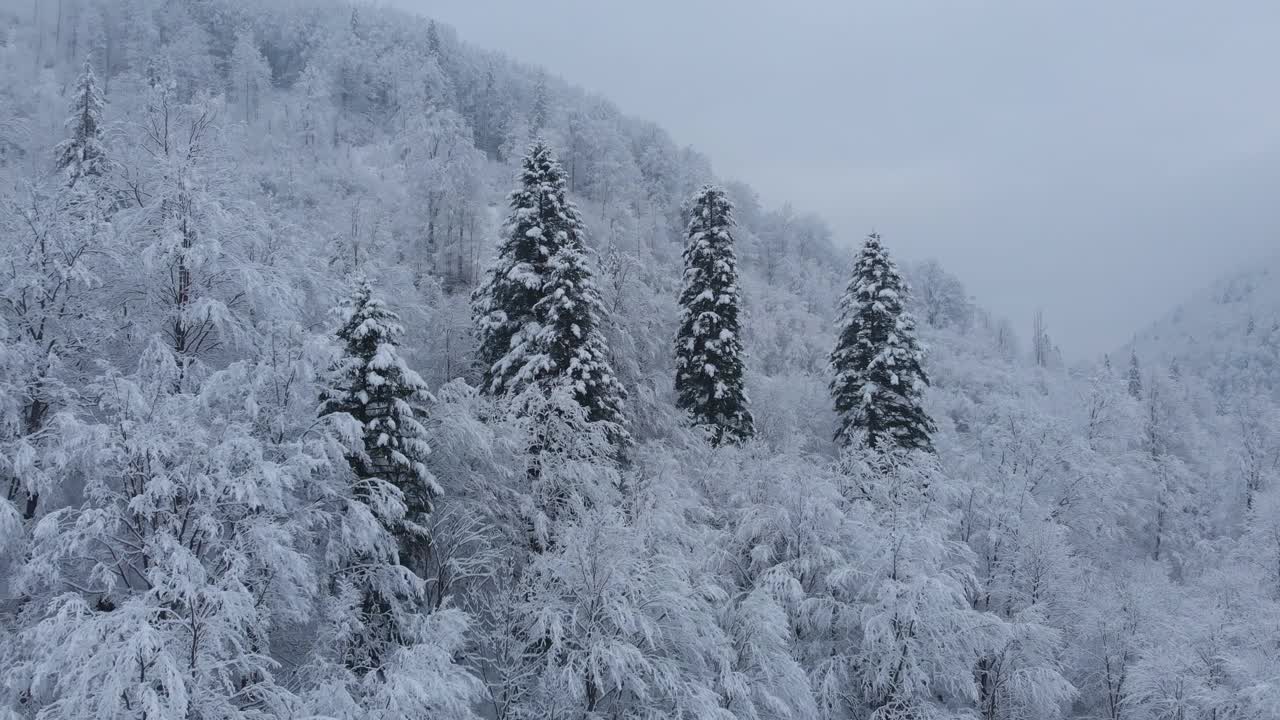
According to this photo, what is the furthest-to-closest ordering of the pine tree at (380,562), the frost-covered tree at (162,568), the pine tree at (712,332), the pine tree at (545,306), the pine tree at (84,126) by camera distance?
the pine tree at (84,126)
the pine tree at (712,332)
the pine tree at (545,306)
the pine tree at (380,562)
the frost-covered tree at (162,568)

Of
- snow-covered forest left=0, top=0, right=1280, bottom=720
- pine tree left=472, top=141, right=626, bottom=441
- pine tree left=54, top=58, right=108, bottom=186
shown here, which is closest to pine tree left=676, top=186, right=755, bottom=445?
snow-covered forest left=0, top=0, right=1280, bottom=720

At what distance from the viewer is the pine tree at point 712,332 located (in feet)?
91.1

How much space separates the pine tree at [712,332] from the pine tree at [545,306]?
3338mm

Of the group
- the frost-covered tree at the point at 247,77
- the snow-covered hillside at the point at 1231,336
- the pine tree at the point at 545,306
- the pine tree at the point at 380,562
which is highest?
the snow-covered hillside at the point at 1231,336

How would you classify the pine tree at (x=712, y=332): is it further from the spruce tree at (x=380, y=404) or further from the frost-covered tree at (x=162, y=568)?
the frost-covered tree at (x=162, y=568)

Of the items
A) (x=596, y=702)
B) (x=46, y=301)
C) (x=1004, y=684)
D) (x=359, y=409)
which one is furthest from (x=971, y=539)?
(x=46, y=301)

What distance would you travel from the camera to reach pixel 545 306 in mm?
24531

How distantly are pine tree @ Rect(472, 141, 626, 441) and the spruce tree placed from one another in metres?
5.41

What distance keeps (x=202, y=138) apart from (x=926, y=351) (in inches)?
984

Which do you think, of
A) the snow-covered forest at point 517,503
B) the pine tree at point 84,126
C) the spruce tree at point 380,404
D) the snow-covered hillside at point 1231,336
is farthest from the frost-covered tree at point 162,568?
the snow-covered hillside at point 1231,336

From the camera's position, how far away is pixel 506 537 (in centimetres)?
2022

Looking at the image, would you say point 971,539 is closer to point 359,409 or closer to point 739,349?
point 739,349

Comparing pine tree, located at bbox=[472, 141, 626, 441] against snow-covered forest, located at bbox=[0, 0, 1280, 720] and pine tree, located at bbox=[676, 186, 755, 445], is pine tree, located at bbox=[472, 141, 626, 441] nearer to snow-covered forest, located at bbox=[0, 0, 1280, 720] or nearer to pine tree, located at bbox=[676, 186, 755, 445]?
snow-covered forest, located at bbox=[0, 0, 1280, 720]

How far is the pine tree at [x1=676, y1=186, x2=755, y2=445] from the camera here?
27781 millimetres
